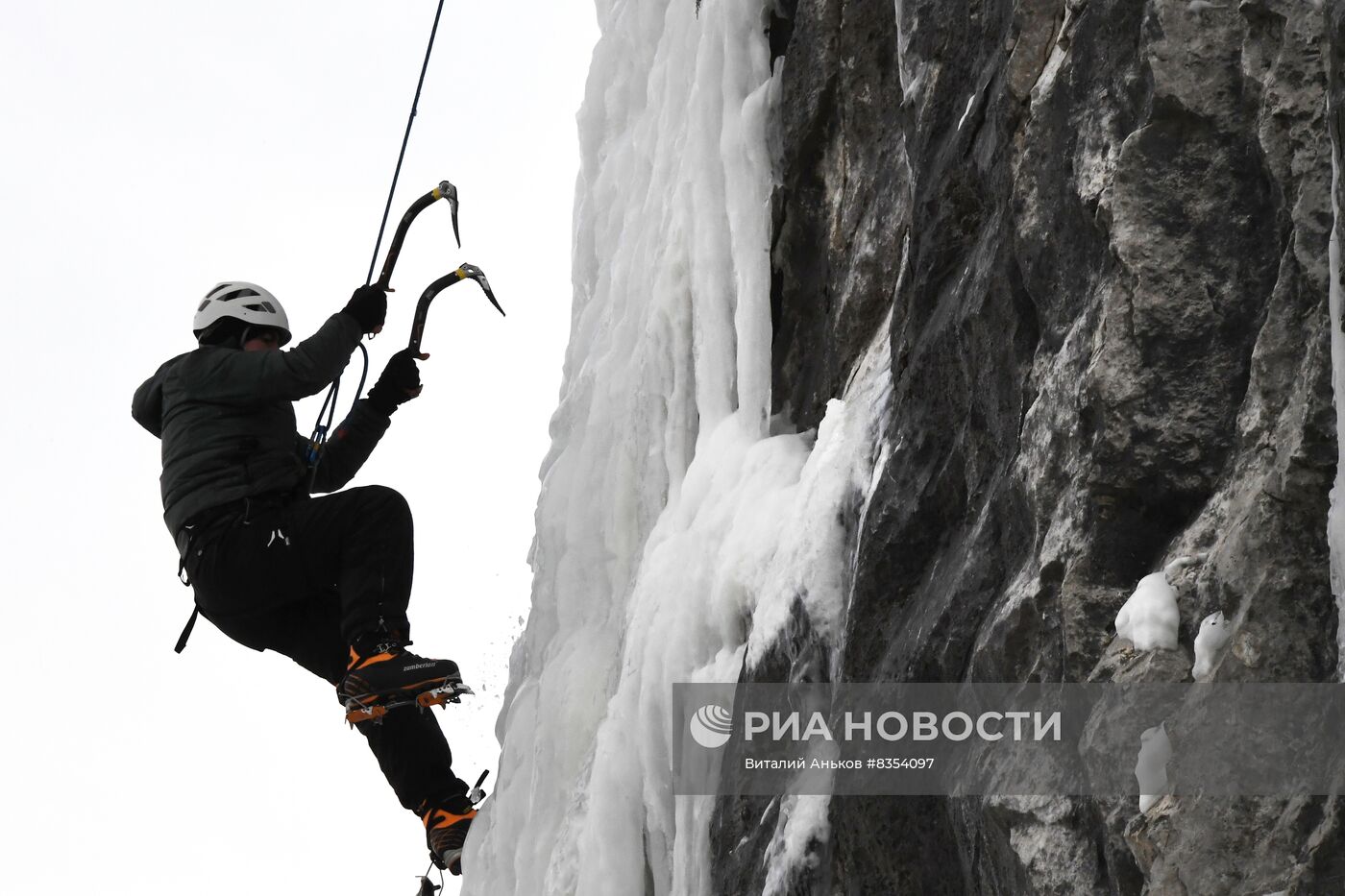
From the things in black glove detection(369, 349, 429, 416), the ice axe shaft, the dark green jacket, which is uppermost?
the ice axe shaft

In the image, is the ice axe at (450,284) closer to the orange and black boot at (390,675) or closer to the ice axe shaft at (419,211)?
the ice axe shaft at (419,211)

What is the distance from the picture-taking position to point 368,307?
19.7 ft

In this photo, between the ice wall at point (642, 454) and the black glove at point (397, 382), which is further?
the black glove at point (397, 382)

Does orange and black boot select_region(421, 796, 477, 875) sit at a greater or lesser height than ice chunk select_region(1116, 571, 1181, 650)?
greater

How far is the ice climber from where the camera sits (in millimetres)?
5590

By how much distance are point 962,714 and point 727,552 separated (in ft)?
4.89

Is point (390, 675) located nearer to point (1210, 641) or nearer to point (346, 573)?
point (346, 573)

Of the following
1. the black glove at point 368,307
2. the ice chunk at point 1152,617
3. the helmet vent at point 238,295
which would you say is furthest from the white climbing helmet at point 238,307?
the ice chunk at point 1152,617

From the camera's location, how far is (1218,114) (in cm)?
334

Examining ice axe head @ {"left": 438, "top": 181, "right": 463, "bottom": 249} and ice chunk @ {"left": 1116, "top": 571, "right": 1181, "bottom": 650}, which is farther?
ice axe head @ {"left": 438, "top": 181, "right": 463, "bottom": 249}

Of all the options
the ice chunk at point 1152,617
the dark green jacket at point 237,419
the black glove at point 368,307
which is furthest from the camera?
the black glove at point 368,307

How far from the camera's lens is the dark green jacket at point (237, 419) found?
19.0 ft

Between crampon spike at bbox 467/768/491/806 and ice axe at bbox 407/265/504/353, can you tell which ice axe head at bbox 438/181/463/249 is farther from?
crampon spike at bbox 467/768/491/806

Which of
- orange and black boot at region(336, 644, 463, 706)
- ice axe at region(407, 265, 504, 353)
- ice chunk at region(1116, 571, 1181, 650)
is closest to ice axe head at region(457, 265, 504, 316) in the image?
ice axe at region(407, 265, 504, 353)
